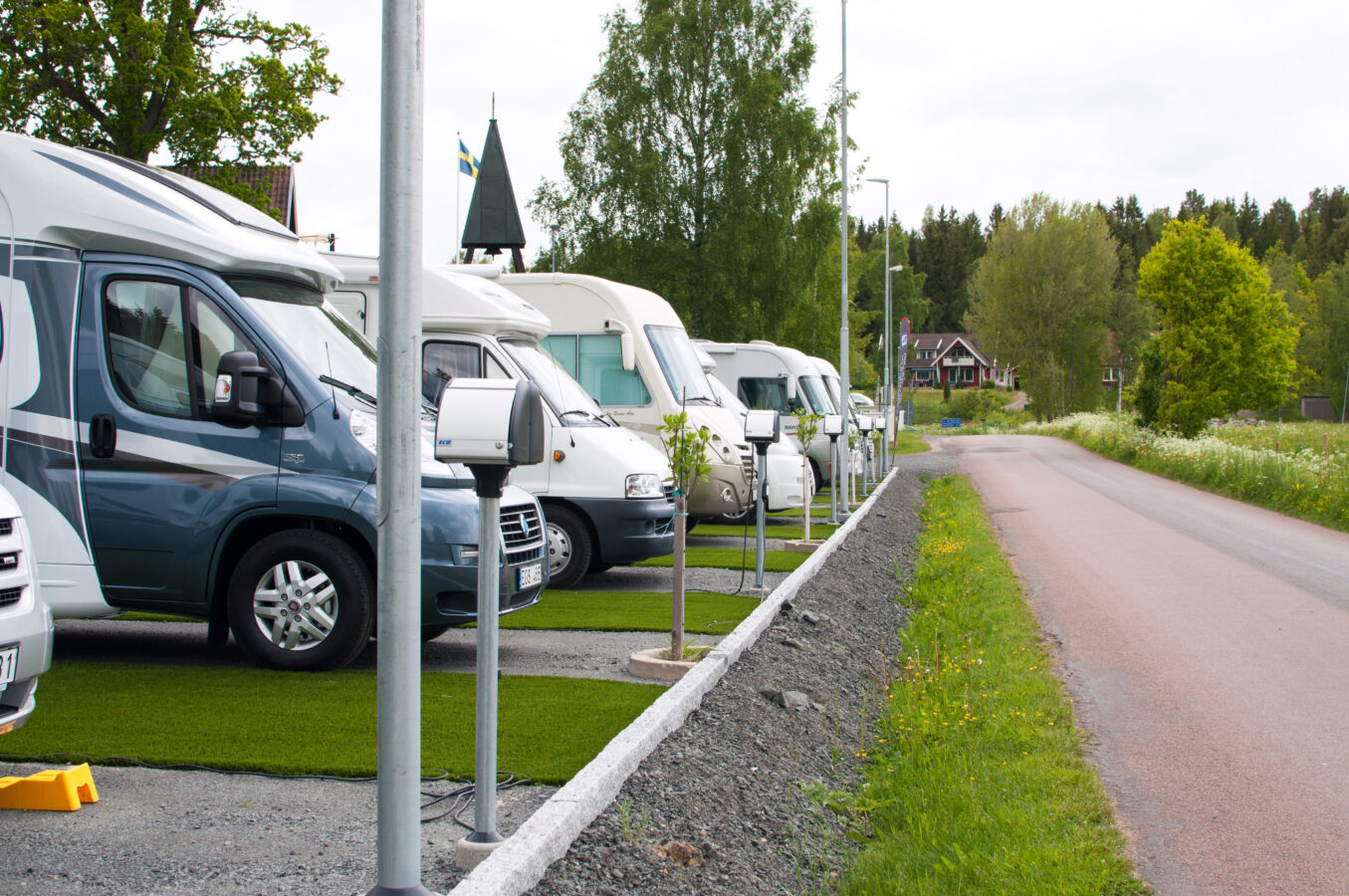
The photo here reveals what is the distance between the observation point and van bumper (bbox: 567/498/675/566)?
10.7 meters

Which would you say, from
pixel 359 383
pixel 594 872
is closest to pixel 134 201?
pixel 359 383

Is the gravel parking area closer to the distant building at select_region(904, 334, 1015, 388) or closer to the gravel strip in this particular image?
the gravel strip

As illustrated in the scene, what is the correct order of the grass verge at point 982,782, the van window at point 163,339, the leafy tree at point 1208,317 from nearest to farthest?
the grass verge at point 982,782 < the van window at point 163,339 < the leafy tree at point 1208,317

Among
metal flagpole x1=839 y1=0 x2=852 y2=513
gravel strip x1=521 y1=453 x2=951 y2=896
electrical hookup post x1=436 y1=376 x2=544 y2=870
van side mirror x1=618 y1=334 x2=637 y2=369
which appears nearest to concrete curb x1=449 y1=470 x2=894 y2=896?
gravel strip x1=521 y1=453 x2=951 y2=896

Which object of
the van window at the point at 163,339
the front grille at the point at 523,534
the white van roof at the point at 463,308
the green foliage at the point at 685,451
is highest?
the white van roof at the point at 463,308

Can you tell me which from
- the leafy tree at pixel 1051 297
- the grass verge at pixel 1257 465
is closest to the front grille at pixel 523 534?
the grass verge at pixel 1257 465

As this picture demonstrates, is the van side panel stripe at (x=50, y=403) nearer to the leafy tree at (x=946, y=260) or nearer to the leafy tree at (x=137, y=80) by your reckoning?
the leafy tree at (x=137, y=80)

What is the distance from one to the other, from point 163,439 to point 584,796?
388 centimetres

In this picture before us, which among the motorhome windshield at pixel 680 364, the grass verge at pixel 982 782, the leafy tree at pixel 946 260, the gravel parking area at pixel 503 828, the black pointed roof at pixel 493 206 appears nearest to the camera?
the gravel parking area at pixel 503 828

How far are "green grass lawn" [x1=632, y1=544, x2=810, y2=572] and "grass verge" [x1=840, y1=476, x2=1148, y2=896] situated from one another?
131 inches

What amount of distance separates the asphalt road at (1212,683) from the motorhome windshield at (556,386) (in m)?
4.30

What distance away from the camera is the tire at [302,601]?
7.05m

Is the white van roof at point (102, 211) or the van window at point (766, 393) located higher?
the white van roof at point (102, 211)

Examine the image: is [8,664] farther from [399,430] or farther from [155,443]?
[155,443]
